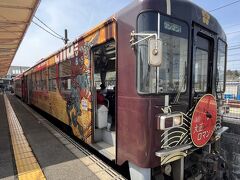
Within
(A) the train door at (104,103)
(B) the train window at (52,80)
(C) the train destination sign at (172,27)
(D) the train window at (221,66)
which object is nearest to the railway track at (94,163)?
(A) the train door at (104,103)

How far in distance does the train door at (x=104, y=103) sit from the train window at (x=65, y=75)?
70 cm

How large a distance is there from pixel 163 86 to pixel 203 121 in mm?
977

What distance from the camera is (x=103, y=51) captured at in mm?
5035

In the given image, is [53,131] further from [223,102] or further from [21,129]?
[223,102]

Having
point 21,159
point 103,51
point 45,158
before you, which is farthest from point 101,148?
point 103,51

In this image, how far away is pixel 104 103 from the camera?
15.2ft

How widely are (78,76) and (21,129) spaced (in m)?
3.37

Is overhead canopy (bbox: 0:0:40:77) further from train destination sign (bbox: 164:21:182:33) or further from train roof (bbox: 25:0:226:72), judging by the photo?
train destination sign (bbox: 164:21:182:33)

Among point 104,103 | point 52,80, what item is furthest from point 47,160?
point 52,80

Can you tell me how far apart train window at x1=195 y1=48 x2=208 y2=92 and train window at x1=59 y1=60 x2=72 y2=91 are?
Answer: 9.79 ft

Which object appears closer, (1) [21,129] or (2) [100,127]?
(2) [100,127]

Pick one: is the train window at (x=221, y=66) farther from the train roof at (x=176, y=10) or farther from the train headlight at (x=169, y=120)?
the train headlight at (x=169, y=120)

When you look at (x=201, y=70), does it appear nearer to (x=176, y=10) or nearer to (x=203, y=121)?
(x=203, y=121)

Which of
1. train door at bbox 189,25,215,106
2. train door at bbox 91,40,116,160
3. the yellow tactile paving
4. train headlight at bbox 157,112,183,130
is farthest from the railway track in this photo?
train door at bbox 189,25,215,106
